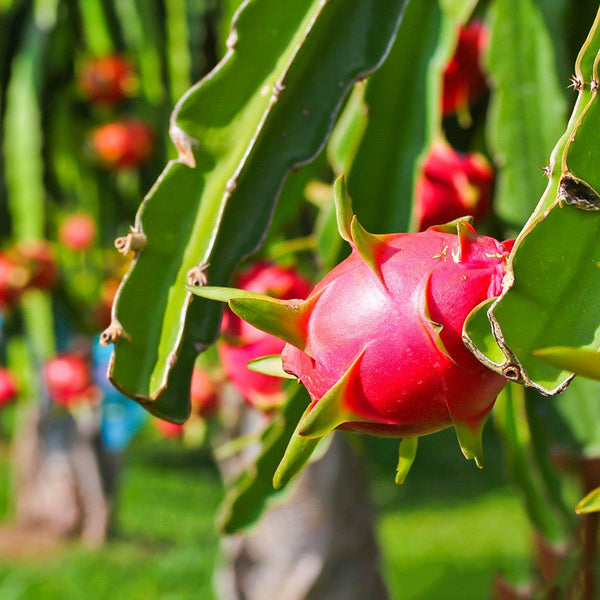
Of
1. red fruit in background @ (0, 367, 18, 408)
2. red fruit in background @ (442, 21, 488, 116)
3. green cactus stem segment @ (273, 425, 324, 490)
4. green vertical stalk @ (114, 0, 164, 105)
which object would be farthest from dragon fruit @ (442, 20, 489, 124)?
red fruit in background @ (0, 367, 18, 408)

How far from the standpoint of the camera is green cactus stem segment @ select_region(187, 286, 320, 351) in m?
0.46

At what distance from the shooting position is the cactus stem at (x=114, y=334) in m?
0.59

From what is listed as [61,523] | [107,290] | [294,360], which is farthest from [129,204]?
[61,523]

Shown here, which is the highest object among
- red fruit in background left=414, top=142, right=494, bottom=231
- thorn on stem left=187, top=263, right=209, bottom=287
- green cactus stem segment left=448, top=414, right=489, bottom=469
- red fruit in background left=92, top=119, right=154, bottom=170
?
green cactus stem segment left=448, top=414, right=489, bottom=469

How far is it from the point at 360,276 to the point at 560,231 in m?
0.11

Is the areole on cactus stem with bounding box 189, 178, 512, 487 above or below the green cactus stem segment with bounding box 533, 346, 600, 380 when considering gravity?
below

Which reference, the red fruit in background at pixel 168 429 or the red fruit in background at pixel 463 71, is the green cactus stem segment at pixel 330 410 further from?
the red fruit in background at pixel 168 429

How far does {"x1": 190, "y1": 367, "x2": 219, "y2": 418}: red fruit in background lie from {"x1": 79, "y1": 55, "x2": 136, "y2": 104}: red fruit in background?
0.86 m

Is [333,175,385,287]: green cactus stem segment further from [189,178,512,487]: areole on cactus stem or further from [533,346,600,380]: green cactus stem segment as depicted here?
[533,346,600,380]: green cactus stem segment

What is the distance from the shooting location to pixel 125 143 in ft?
6.54

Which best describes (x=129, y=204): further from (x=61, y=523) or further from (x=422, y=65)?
(x=61, y=523)

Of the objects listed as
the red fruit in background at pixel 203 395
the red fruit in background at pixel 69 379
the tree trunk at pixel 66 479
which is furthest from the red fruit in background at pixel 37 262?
the tree trunk at pixel 66 479

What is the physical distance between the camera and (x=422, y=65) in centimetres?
90

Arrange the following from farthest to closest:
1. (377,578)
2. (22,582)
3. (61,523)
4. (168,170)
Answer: (61,523) → (22,582) → (377,578) → (168,170)
